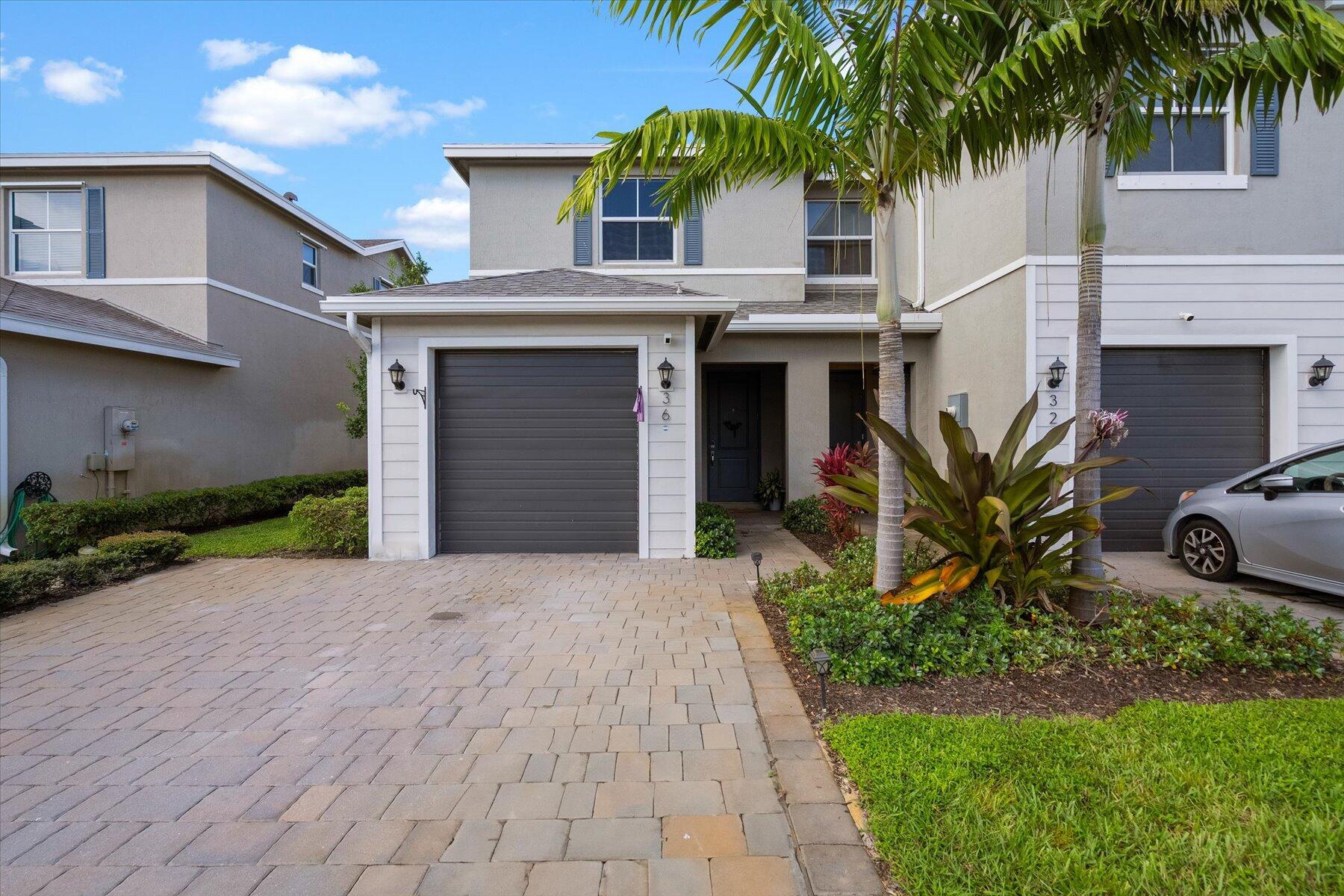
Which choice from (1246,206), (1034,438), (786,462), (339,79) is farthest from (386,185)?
(1246,206)

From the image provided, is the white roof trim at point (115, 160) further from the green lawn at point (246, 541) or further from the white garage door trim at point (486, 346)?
the white garage door trim at point (486, 346)

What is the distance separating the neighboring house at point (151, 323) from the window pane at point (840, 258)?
35.1 ft

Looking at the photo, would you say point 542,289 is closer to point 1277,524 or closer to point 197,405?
point 197,405

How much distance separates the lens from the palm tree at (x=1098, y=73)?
3.64 meters

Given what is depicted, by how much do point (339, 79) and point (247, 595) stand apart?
11.6 m

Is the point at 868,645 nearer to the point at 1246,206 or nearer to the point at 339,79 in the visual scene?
the point at 1246,206

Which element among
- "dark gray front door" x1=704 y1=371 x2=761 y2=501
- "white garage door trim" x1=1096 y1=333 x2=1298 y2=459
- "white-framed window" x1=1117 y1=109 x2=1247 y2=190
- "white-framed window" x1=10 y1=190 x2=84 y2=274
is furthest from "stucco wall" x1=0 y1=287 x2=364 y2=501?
"white-framed window" x1=1117 y1=109 x2=1247 y2=190

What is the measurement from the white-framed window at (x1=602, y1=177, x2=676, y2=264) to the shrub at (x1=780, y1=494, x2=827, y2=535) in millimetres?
4822

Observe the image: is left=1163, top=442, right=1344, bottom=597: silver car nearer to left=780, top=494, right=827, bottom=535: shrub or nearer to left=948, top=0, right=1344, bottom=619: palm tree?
left=948, top=0, right=1344, bottom=619: palm tree

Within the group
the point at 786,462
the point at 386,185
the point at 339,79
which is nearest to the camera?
the point at 786,462

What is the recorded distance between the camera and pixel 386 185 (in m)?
14.7

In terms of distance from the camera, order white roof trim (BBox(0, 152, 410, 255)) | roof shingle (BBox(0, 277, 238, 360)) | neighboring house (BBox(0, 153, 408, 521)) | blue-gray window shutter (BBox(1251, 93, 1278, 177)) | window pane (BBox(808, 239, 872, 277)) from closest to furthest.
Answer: blue-gray window shutter (BBox(1251, 93, 1278, 177))
roof shingle (BBox(0, 277, 238, 360))
neighboring house (BBox(0, 153, 408, 521))
white roof trim (BBox(0, 152, 410, 255))
window pane (BBox(808, 239, 872, 277))

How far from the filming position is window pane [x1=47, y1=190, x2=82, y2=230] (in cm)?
1088

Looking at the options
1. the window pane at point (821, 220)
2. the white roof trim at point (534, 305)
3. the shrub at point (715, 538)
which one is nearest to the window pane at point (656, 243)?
the window pane at point (821, 220)
